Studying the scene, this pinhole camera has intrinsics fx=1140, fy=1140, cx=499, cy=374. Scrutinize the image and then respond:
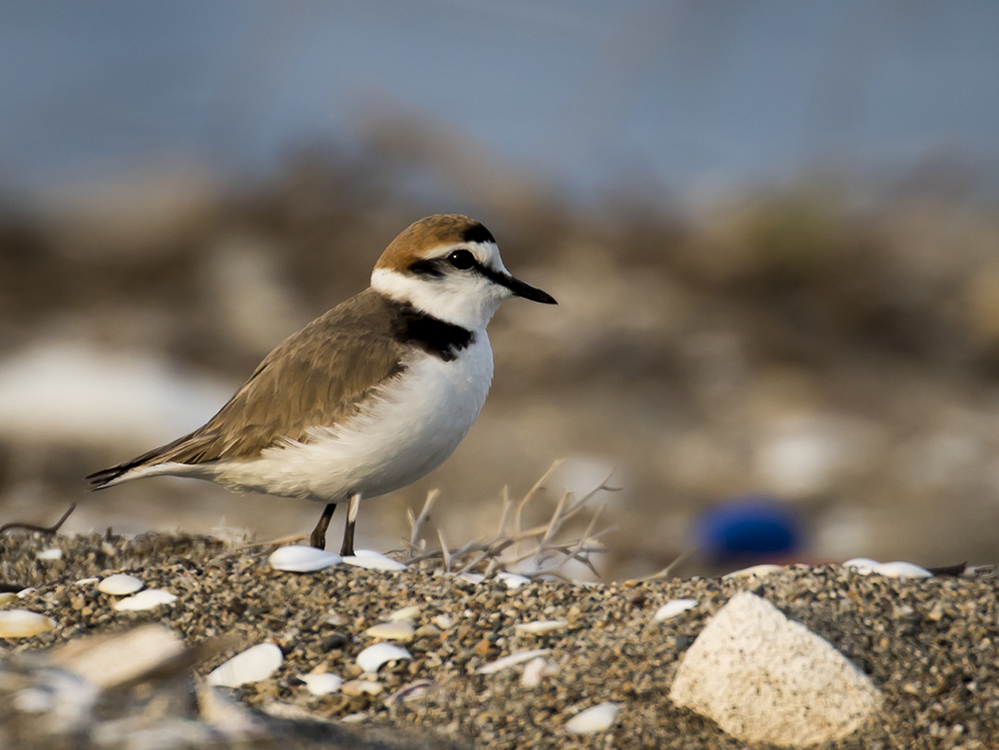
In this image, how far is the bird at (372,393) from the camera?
122 inches

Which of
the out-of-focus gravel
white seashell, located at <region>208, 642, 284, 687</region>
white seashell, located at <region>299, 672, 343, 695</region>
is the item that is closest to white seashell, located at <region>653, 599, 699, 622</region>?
the out-of-focus gravel

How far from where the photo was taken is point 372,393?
122 inches

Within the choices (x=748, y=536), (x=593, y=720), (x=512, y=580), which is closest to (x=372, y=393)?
(x=512, y=580)


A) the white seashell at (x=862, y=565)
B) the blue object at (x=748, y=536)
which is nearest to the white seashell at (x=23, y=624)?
the white seashell at (x=862, y=565)

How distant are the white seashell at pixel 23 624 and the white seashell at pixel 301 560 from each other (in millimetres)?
520

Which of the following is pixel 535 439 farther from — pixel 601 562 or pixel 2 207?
pixel 2 207

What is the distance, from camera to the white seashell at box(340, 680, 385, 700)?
2238mm

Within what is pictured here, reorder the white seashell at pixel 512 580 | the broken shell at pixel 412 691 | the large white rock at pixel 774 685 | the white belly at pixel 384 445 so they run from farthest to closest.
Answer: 1. the white belly at pixel 384 445
2. the white seashell at pixel 512 580
3. the broken shell at pixel 412 691
4. the large white rock at pixel 774 685

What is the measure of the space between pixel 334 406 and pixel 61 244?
9.70 meters

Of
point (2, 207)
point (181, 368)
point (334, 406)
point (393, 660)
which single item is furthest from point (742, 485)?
point (2, 207)

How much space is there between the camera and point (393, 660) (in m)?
2.33

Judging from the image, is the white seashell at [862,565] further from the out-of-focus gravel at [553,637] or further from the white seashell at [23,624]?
the white seashell at [23,624]

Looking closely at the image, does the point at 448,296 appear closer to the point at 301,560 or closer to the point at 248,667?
the point at 301,560

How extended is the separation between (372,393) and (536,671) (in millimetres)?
1104
